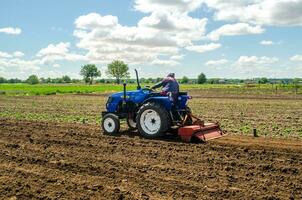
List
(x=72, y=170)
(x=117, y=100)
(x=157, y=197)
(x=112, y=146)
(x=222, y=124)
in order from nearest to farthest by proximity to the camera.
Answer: (x=157, y=197), (x=72, y=170), (x=112, y=146), (x=117, y=100), (x=222, y=124)

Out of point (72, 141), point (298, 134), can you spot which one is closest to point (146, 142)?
point (72, 141)

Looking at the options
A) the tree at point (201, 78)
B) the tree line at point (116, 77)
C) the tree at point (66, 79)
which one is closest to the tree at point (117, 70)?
the tree line at point (116, 77)

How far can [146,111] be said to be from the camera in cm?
1105

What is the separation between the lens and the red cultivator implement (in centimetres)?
1055

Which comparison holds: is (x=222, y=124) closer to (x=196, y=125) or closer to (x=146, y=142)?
(x=196, y=125)

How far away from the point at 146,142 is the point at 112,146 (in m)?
1.03

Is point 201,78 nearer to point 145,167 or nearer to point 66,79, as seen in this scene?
point 66,79

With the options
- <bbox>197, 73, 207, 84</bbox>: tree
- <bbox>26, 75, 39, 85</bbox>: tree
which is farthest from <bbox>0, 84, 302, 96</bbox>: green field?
<bbox>26, 75, 39, 85</bbox>: tree

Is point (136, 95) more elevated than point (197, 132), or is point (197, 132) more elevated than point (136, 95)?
point (136, 95)

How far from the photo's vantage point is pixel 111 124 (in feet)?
39.6

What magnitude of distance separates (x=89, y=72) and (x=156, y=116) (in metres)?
129

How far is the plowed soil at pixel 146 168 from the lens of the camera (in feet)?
20.7

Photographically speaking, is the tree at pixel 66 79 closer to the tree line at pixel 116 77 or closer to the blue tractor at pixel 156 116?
the tree line at pixel 116 77

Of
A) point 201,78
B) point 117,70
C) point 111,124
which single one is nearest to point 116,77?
point 117,70
